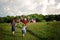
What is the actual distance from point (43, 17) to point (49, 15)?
13 centimetres

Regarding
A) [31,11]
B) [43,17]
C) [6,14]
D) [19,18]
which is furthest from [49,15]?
[6,14]

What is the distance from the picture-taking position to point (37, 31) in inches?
136

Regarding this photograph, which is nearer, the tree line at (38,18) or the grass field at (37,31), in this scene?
the grass field at (37,31)

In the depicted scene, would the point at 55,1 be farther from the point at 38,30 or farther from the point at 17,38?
the point at 17,38

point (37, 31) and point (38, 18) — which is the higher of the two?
point (38, 18)

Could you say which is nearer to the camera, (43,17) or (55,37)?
(55,37)

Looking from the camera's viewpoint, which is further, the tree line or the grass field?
the tree line

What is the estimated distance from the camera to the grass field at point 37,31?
340 centimetres

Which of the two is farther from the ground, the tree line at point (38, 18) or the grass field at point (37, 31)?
the tree line at point (38, 18)

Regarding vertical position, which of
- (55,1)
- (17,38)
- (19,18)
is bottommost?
(17,38)

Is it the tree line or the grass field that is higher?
the tree line

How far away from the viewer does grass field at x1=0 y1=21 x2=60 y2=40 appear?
340 centimetres

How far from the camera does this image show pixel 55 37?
3367mm

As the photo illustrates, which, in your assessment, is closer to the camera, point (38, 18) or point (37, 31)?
point (37, 31)
